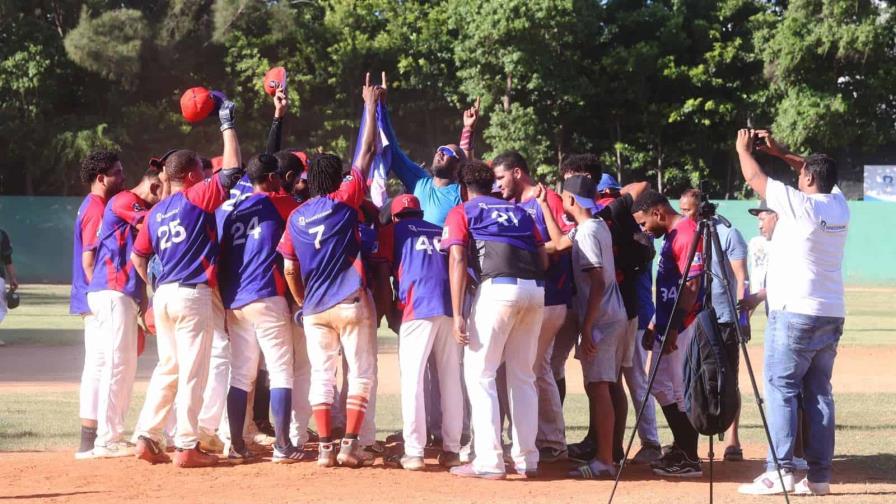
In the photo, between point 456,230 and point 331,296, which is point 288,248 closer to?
point 331,296

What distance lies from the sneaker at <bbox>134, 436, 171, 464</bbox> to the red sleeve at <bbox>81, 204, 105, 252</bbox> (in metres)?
1.63

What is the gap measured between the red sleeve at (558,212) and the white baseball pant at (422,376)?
3.49 feet

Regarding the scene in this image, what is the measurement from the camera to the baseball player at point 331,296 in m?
7.96

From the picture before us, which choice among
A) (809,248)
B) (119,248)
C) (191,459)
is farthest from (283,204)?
(809,248)

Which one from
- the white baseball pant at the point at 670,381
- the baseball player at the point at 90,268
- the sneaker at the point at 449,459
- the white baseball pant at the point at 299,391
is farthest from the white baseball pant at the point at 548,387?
the baseball player at the point at 90,268

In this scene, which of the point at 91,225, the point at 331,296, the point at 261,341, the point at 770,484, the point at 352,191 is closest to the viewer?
the point at 770,484

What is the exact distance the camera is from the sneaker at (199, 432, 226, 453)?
8430 millimetres

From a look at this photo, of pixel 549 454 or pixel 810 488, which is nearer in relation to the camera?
pixel 810 488

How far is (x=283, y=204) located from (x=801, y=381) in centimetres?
394

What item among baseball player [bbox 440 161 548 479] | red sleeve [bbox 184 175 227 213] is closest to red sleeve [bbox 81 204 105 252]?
red sleeve [bbox 184 175 227 213]

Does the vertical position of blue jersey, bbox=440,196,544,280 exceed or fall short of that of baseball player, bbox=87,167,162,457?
it exceeds it

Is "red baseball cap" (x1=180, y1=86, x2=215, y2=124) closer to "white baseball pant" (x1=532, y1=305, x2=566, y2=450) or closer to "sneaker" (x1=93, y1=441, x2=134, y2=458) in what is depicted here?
"sneaker" (x1=93, y1=441, x2=134, y2=458)

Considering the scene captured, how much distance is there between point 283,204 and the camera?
8.41 meters

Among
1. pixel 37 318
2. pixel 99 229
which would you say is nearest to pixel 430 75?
pixel 37 318
